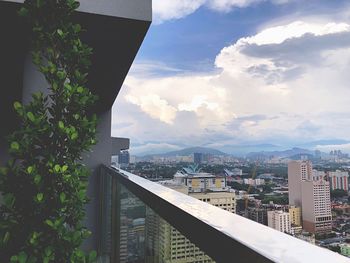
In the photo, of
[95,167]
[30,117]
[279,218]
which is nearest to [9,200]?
[30,117]

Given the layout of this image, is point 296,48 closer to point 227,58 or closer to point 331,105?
point 331,105

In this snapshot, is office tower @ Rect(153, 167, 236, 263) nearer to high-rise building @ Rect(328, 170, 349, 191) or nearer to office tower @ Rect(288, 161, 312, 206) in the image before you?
office tower @ Rect(288, 161, 312, 206)

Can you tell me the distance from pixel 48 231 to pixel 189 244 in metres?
0.69

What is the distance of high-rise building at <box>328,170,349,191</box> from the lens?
1496 millimetres

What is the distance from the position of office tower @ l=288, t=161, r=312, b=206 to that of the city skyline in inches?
9.3

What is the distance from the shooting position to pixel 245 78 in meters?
6.03

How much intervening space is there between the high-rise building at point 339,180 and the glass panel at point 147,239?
2.92ft

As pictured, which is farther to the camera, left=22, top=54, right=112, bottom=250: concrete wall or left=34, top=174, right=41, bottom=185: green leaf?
left=22, top=54, right=112, bottom=250: concrete wall

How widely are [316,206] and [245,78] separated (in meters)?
4.77

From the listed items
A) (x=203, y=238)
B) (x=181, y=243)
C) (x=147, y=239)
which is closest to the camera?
(x=203, y=238)

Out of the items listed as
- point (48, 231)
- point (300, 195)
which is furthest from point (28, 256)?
point (300, 195)

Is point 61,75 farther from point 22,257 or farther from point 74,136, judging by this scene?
point 22,257

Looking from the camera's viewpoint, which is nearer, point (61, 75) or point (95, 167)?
point (61, 75)

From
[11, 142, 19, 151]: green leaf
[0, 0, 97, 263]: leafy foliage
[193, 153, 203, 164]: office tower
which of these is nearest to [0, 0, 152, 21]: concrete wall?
[0, 0, 97, 263]: leafy foliage
